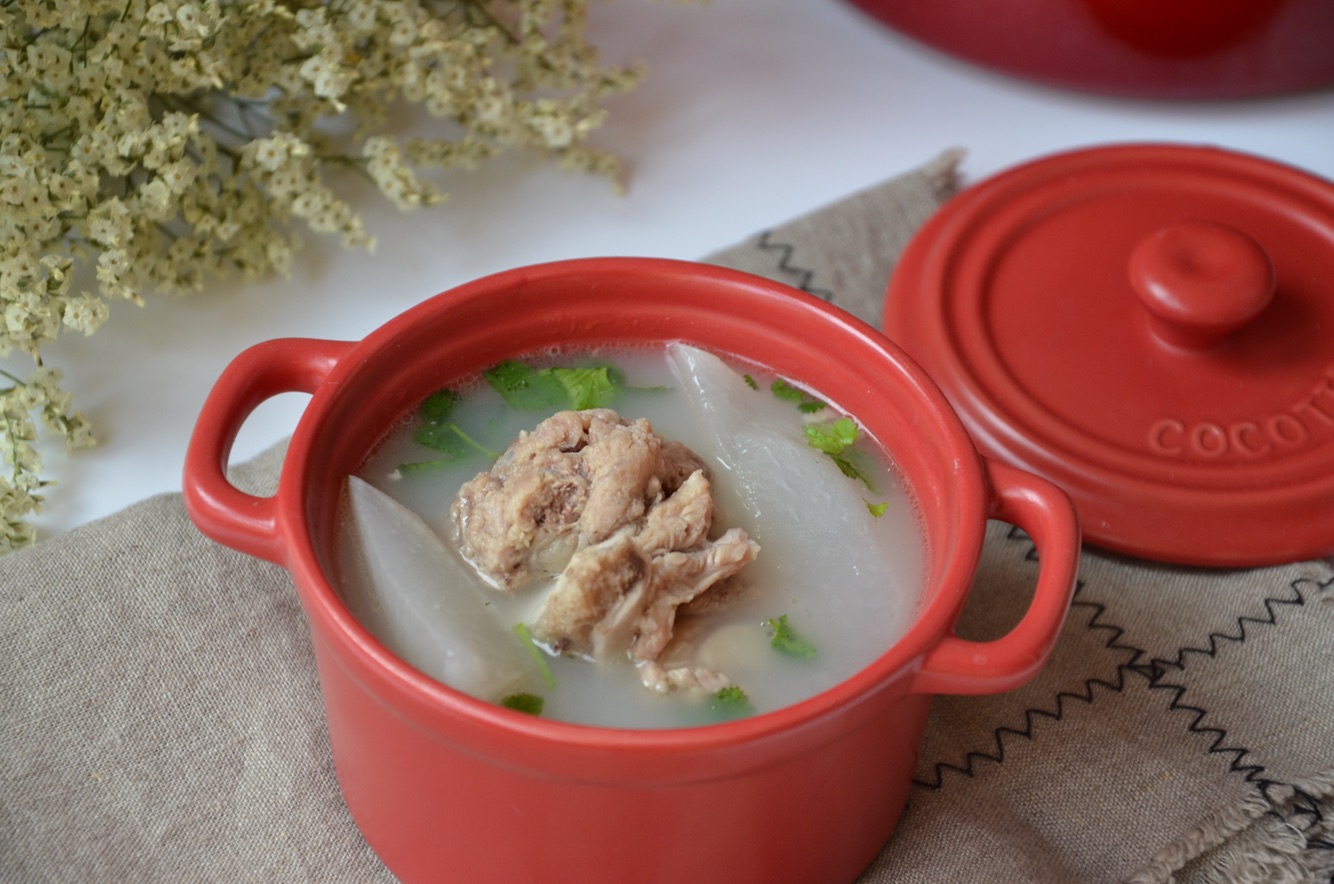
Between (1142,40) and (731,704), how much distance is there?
1517mm

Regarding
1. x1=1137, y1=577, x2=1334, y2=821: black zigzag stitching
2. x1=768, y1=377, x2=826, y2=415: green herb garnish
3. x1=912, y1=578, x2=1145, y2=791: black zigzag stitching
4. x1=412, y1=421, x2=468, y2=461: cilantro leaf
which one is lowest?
x1=1137, y1=577, x2=1334, y2=821: black zigzag stitching

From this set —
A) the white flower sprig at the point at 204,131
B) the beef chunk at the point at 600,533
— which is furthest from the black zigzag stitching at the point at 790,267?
the beef chunk at the point at 600,533

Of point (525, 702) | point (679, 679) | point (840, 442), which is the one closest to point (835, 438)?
point (840, 442)

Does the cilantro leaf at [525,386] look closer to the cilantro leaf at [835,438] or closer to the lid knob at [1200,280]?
the cilantro leaf at [835,438]

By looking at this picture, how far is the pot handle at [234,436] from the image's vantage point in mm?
1282

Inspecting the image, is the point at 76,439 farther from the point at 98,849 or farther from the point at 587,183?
the point at 587,183

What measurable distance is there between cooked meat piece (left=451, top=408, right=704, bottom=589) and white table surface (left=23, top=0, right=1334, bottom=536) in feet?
2.07

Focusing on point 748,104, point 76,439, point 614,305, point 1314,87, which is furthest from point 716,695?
point 1314,87

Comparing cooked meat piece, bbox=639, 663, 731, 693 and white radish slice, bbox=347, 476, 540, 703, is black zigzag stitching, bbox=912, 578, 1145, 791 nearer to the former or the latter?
cooked meat piece, bbox=639, 663, 731, 693

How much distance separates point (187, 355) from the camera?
2023mm

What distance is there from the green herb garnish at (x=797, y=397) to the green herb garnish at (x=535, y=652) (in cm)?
45

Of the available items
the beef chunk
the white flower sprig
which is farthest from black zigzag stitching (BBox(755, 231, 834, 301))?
the beef chunk

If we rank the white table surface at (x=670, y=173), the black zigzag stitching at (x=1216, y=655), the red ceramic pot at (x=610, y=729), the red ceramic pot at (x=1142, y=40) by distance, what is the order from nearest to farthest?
the red ceramic pot at (x=610, y=729) < the black zigzag stitching at (x=1216, y=655) < the white table surface at (x=670, y=173) < the red ceramic pot at (x=1142, y=40)

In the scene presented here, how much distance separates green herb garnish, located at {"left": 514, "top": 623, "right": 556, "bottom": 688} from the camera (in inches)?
51.1
